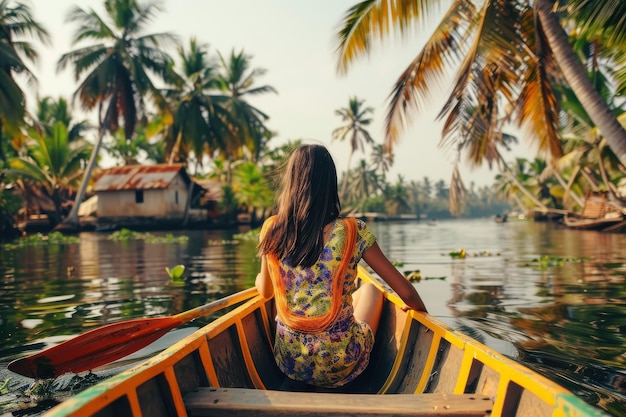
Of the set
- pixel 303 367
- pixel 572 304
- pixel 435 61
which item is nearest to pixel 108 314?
pixel 303 367

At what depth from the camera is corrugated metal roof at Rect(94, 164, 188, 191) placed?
2784cm

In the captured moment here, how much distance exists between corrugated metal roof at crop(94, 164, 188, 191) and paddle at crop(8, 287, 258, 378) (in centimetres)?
2454

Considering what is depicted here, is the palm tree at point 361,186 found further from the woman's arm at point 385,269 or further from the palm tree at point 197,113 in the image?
the woman's arm at point 385,269

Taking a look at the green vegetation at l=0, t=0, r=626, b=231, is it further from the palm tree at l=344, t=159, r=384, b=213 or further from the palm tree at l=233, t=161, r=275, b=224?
the palm tree at l=344, t=159, r=384, b=213

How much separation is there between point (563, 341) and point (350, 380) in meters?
2.76

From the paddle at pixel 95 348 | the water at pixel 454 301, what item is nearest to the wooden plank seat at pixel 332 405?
the water at pixel 454 301

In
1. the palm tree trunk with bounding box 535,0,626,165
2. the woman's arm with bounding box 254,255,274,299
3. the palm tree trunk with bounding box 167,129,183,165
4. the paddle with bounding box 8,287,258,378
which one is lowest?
the paddle with bounding box 8,287,258,378

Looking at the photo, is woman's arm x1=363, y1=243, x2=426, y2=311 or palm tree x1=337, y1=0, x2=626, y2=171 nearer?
woman's arm x1=363, y1=243, x2=426, y2=311

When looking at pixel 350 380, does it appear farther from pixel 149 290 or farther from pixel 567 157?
pixel 567 157

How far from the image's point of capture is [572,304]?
6.35m

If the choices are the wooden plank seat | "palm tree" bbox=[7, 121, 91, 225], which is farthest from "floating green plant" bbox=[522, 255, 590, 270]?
"palm tree" bbox=[7, 121, 91, 225]

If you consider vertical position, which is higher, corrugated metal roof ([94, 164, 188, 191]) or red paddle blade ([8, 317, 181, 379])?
corrugated metal roof ([94, 164, 188, 191])

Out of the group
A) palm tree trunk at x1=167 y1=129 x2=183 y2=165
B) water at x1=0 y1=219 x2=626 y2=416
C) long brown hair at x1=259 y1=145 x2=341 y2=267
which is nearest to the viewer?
long brown hair at x1=259 y1=145 x2=341 y2=267

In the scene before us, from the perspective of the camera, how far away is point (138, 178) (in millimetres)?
28656
